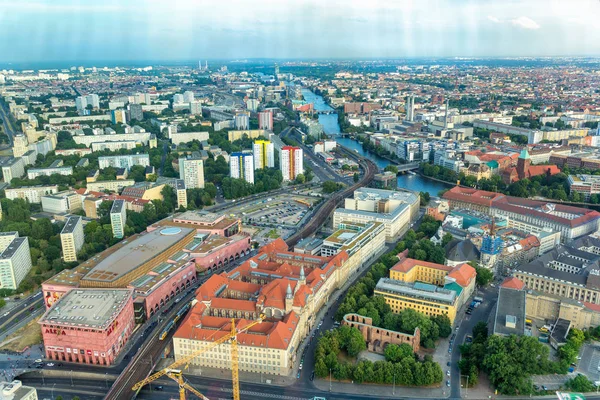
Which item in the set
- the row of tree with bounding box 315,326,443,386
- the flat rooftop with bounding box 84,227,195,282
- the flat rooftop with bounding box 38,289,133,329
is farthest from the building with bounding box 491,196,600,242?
the flat rooftop with bounding box 38,289,133,329

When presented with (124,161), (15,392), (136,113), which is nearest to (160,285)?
(15,392)

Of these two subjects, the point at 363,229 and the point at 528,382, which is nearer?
the point at 528,382

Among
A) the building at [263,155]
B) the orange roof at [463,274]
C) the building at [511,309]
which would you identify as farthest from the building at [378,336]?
the building at [263,155]

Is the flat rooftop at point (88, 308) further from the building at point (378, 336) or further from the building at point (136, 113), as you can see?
the building at point (136, 113)

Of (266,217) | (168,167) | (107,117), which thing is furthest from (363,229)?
(107,117)

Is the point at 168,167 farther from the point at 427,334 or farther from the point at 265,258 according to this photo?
the point at 427,334

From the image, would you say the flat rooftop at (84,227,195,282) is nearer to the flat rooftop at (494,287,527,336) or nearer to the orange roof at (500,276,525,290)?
the flat rooftop at (494,287,527,336)
